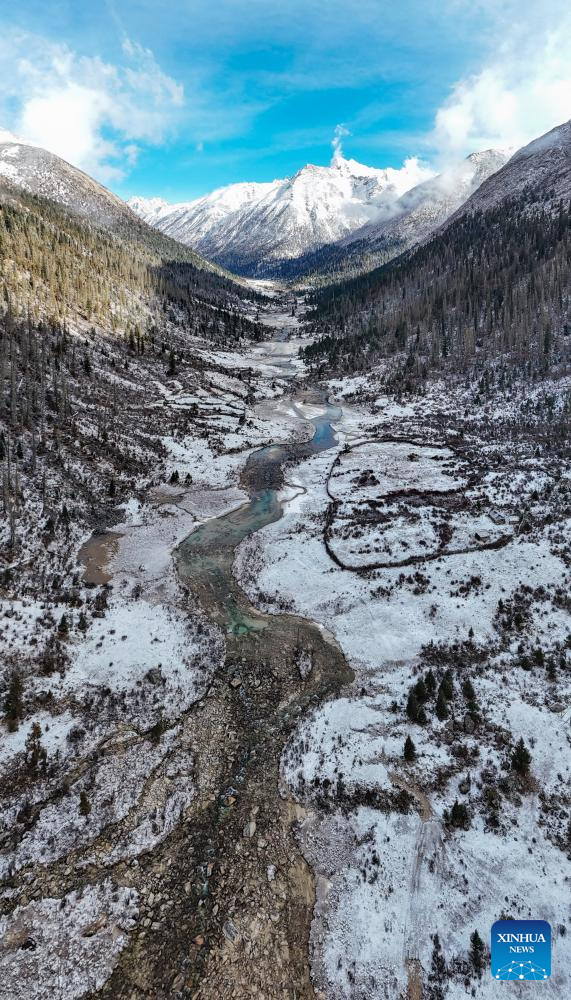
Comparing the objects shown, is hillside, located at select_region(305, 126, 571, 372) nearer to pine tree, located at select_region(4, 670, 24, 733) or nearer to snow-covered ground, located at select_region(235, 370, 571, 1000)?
snow-covered ground, located at select_region(235, 370, 571, 1000)

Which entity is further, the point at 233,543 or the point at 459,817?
the point at 233,543

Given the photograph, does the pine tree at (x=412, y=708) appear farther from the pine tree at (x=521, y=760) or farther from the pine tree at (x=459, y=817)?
the pine tree at (x=459, y=817)

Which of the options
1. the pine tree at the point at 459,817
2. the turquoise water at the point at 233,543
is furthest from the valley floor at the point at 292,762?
the turquoise water at the point at 233,543

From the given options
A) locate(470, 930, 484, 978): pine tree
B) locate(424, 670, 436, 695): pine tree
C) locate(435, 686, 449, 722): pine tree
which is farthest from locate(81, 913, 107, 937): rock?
locate(424, 670, 436, 695): pine tree

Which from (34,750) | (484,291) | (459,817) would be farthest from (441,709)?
(484,291)

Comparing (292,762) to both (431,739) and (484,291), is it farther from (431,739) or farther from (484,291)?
(484,291)
